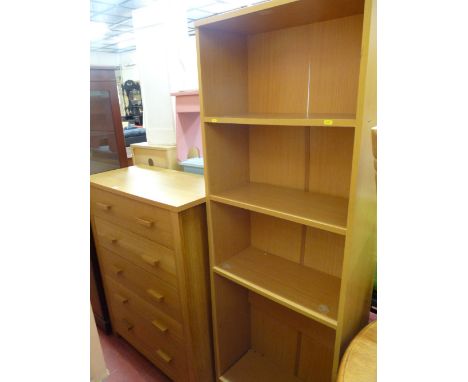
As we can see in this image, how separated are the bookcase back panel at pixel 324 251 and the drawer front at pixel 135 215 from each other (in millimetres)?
568

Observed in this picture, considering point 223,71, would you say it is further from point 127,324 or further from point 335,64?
point 127,324

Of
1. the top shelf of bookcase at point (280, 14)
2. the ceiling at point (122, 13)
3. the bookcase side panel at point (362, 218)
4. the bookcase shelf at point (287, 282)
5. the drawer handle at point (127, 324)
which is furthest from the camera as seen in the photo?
the ceiling at point (122, 13)

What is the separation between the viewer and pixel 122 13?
5.35 meters

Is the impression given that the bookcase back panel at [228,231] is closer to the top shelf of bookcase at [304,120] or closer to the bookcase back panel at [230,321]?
the bookcase back panel at [230,321]

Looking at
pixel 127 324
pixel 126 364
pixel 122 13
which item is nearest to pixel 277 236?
pixel 127 324

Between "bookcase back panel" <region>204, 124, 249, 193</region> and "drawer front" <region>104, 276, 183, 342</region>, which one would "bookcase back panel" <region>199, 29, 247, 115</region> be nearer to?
"bookcase back panel" <region>204, 124, 249, 193</region>

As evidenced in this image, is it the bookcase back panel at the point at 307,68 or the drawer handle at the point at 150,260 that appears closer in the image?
the bookcase back panel at the point at 307,68

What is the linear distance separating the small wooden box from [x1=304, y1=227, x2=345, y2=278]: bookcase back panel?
3.08 feet

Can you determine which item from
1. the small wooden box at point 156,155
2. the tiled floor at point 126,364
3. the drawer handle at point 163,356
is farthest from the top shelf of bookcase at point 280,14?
the tiled floor at point 126,364

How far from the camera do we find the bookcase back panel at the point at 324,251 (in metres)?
1.16

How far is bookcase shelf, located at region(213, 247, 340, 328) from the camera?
3.42ft

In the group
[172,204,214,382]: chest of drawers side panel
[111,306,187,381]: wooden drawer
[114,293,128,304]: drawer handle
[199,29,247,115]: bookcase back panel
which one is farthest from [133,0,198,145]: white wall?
[111,306,187,381]: wooden drawer
